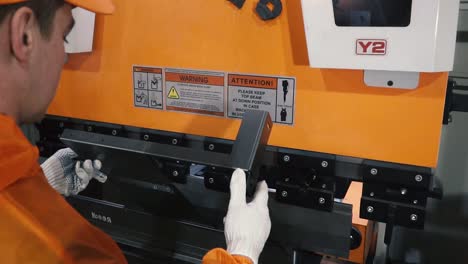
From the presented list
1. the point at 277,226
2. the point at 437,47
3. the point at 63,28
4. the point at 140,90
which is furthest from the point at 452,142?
the point at 63,28

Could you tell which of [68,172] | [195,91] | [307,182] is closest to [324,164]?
[307,182]

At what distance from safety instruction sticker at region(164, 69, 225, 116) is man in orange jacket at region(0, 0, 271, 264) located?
0.73 ft

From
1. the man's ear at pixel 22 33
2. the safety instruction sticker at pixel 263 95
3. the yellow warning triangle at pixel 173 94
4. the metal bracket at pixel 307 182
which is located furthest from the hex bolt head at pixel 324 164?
the man's ear at pixel 22 33

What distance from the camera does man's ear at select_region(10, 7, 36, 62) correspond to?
2.61 feet

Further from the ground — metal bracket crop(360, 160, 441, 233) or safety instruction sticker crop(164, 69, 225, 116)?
safety instruction sticker crop(164, 69, 225, 116)

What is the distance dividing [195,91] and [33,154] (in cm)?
47

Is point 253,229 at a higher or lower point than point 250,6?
lower

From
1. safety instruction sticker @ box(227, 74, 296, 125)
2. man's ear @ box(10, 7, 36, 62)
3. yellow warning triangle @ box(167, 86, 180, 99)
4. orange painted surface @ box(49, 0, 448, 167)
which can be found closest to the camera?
man's ear @ box(10, 7, 36, 62)

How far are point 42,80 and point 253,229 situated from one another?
599 mm

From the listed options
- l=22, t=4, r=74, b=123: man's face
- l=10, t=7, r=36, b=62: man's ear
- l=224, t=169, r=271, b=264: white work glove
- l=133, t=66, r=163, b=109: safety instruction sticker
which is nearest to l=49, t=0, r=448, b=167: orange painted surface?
l=133, t=66, r=163, b=109: safety instruction sticker

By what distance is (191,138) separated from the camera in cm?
124

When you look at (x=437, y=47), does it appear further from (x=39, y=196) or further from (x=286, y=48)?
(x=39, y=196)

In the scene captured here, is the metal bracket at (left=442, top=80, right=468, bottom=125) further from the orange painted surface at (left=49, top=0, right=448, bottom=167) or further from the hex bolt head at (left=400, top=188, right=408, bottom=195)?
the hex bolt head at (left=400, top=188, right=408, bottom=195)

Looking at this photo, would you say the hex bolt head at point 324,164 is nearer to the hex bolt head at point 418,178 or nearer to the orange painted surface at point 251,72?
the orange painted surface at point 251,72
